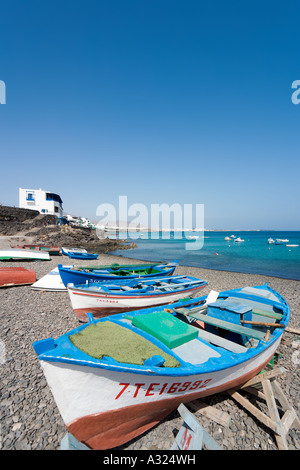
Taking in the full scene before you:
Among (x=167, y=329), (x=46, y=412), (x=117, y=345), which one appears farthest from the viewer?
(x=167, y=329)

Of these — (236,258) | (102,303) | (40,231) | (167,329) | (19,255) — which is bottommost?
(236,258)

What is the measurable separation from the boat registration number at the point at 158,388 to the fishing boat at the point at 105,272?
27.1ft

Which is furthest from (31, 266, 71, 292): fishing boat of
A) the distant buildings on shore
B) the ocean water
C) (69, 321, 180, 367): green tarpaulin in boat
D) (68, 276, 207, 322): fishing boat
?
the distant buildings on shore

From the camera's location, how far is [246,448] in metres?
4.21

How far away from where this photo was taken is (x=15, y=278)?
14.5 meters

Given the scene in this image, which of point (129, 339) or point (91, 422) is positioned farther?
point (129, 339)

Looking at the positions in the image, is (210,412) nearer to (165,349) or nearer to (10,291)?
(165,349)

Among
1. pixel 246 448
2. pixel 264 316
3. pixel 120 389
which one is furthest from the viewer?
pixel 264 316

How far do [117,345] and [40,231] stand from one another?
186 ft

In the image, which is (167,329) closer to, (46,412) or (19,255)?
(46,412)

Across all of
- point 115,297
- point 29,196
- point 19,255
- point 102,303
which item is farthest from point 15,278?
point 29,196

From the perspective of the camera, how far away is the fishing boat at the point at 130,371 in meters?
3.51
